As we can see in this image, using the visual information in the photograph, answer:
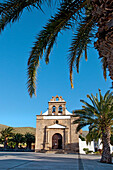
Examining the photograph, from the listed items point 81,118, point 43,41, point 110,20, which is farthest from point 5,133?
point 110,20

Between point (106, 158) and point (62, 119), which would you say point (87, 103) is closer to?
point (106, 158)

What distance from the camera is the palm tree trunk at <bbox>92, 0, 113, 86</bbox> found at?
111 inches

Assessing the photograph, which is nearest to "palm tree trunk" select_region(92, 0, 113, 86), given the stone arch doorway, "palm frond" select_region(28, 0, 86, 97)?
"palm frond" select_region(28, 0, 86, 97)

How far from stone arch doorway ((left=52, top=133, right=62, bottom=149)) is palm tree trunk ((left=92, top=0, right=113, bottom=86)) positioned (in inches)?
1081

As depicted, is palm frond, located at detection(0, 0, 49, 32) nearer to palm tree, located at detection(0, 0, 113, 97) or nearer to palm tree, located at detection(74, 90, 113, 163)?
palm tree, located at detection(0, 0, 113, 97)

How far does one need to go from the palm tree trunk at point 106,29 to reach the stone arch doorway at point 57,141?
27460mm

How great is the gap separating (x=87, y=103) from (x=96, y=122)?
1.60 meters

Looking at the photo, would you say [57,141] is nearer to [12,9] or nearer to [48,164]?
[48,164]

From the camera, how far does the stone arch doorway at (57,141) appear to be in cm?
2837

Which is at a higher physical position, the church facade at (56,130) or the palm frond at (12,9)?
the palm frond at (12,9)

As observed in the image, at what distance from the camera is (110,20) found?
2887 millimetres

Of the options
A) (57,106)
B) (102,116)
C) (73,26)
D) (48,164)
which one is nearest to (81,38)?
(73,26)

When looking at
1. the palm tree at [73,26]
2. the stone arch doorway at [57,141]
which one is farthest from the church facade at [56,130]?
the palm tree at [73,26]

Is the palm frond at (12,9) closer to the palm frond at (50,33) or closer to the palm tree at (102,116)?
the palm frond at (50,33)
